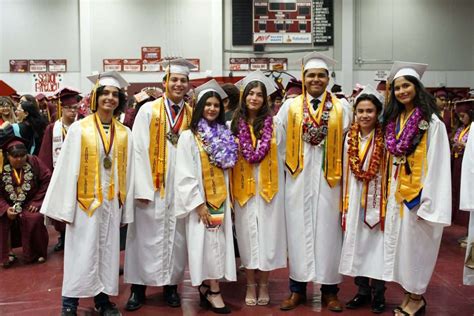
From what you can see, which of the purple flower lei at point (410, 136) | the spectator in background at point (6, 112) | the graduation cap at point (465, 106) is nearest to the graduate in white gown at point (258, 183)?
the purple flower lei at point (410, 136)

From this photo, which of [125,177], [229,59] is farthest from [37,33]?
[125,177]

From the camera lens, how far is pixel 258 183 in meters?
4.22

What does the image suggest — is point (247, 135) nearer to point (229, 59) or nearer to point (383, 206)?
point (383, 206)

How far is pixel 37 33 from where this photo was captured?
14.2 m

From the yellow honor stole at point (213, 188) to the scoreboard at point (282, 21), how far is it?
1050cm

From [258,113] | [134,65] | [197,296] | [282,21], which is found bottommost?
[197,296]

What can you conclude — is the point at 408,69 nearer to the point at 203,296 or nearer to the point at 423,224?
the point at 423,224

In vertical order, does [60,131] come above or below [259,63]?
below

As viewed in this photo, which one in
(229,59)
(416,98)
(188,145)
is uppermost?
(229,59)

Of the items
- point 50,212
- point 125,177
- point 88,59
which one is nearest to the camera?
point 50,212

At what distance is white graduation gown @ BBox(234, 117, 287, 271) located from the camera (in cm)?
423

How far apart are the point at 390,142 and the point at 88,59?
1178 cm

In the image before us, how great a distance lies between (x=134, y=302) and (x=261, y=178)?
1529 mm

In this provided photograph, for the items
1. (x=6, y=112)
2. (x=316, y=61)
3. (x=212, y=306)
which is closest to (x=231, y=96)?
(x=316, y=61)
